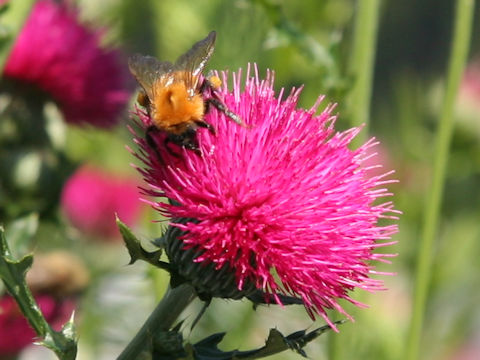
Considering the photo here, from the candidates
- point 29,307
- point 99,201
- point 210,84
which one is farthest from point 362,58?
point 99,201

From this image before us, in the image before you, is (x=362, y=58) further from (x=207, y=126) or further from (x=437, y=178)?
(x=207, y=126)

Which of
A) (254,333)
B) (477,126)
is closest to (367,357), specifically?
(254,333)

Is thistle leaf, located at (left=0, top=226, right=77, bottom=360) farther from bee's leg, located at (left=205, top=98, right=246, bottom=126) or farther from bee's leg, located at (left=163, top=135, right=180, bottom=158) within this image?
bee's leg, located at (left=205, top=98, right=246, bottom=126)

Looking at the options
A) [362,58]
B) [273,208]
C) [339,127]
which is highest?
[362,58]

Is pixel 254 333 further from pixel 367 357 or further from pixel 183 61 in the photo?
pixel 183 61

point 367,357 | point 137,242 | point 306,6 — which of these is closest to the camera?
point 137,242

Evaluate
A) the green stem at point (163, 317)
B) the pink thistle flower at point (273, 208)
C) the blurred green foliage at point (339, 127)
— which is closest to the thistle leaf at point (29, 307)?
the green stem at point (163, 317)
